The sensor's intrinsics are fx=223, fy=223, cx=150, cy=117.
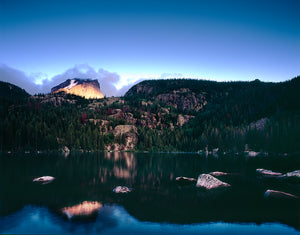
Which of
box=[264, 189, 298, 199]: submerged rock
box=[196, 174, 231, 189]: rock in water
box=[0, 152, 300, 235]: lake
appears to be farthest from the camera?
box=[196, 174, 231, 189]: rock in water

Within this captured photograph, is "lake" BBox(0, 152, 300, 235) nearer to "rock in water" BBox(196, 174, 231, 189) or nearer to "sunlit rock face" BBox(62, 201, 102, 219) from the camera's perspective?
"sunlit rock face" BBox(62, 201, 102, 219)

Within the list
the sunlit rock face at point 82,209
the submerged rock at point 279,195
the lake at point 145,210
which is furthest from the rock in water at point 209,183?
the sunlit rock face at point 82,209

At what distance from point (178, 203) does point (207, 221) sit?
27.9 feet

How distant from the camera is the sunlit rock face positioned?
31362mm

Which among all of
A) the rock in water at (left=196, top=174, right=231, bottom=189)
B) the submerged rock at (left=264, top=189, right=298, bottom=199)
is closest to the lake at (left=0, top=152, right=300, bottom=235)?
the submerged rock at (left=264, top=189, right=298, bottom=199)

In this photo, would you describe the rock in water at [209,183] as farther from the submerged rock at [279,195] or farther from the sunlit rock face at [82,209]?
the sunlit rock face at [82,209]

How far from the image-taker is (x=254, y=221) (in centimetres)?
2967

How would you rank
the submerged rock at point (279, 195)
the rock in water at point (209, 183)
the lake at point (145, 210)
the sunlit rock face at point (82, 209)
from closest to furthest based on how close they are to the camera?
the lake at point (145, 210) < the sunlit rock face at point (82, 209) < the submerged rock at point (279, 195) < the rock in water at point (209, 183)

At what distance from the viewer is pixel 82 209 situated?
33.8 metres

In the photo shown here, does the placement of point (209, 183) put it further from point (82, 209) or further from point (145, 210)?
point (82, 209)

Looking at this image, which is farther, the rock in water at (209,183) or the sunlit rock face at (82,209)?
the rock in water at (209,183)

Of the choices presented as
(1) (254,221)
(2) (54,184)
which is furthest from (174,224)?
(2) (54,184)

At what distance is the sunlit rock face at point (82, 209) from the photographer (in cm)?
3136

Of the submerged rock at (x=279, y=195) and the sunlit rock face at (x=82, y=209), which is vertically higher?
the sunlit rock face at (x=82, y=209)
